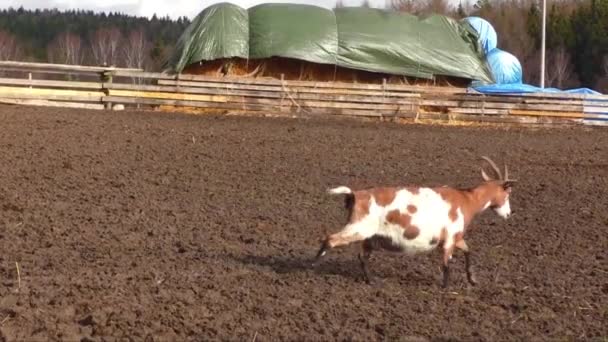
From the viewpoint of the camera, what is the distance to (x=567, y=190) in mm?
14570

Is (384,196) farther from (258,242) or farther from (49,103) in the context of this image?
(49,103)

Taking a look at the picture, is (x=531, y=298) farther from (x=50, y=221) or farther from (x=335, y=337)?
(x=50, y=221)

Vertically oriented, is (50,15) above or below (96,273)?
above

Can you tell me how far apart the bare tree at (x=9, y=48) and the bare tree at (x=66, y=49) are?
2873mm

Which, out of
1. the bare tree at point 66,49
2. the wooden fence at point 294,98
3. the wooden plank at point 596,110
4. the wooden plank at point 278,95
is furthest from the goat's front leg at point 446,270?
the bare tree at point 66,49

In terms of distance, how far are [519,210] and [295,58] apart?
15386 mm

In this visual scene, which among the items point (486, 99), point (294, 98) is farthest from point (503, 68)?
point (294, 98)

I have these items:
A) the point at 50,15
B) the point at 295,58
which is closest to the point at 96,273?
the point at 295,58

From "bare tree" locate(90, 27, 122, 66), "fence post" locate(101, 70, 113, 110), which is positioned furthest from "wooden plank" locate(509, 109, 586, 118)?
"bare tree" locate(90, 27, 122, 66)

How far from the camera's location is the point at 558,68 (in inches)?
2525

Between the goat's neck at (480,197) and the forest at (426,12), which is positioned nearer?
the goat's neck at (480,197)

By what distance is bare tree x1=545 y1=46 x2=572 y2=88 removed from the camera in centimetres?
6404

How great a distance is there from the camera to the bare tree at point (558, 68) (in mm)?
64037

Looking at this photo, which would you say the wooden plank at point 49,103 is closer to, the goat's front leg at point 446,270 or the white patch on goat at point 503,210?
the white patch on goat at point 503,210
